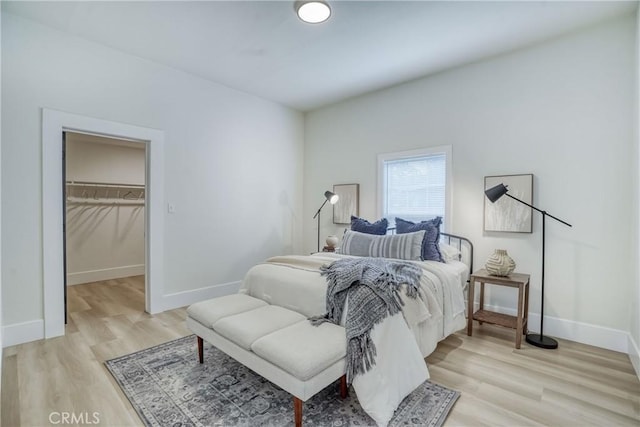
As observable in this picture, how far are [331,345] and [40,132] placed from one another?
10.4 ft

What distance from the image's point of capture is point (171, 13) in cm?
257

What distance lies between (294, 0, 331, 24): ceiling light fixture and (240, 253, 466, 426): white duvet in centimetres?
205

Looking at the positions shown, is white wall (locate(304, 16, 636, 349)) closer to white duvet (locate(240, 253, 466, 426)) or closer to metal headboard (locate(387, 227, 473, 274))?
metal headboard (locate(387, 227, 473, 274))

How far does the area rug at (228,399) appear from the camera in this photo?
1774mm

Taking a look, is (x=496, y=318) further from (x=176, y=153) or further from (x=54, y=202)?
(x=54, y=202)

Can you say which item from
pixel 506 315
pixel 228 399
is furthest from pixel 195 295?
pixel 506 315

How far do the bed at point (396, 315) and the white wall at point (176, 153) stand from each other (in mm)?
1458

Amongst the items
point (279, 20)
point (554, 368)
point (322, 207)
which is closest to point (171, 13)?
point (279, 20)

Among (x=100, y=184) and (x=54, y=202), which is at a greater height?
(x=100, y=184)

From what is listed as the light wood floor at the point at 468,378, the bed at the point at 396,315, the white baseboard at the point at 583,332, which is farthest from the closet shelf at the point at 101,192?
the white baseboard at the point at 583,332

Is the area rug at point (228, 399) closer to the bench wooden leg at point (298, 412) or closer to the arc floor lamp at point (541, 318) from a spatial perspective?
the bench wooden leg at point (298, 412)

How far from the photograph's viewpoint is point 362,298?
78.7 inches

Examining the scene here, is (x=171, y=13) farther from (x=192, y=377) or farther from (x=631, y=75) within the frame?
(x=631, y=75)

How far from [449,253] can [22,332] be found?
4.05 m
